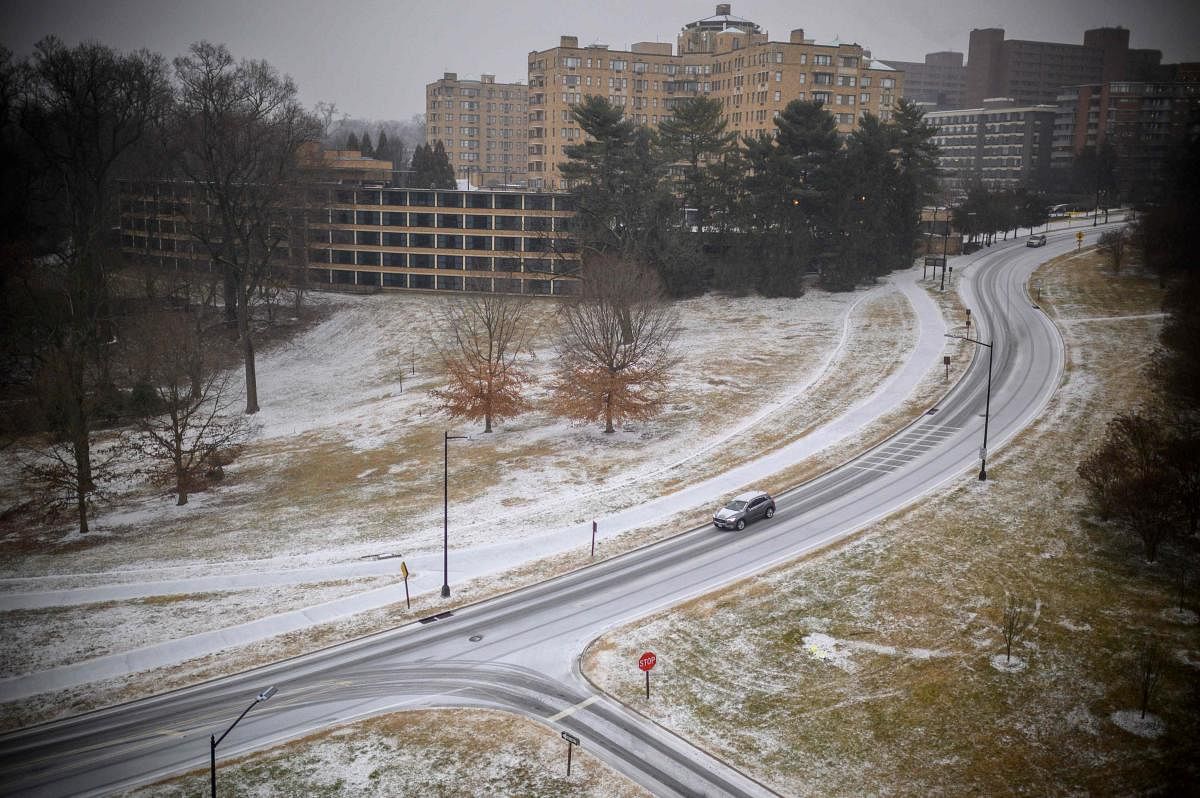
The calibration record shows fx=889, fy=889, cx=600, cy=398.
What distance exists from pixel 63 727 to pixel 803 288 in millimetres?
84536

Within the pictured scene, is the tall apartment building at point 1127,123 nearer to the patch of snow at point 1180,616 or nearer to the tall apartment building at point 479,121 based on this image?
the tall apartment building at point 479,121

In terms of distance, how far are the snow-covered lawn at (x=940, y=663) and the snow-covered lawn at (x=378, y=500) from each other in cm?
917

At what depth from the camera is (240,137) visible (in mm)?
78188

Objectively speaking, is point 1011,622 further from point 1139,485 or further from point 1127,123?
point 1127,123

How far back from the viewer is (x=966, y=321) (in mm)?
81188

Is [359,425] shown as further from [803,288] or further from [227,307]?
[803,288]

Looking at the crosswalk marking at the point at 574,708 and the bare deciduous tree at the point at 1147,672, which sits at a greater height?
the bare deciduous tree at the point at 1147,672

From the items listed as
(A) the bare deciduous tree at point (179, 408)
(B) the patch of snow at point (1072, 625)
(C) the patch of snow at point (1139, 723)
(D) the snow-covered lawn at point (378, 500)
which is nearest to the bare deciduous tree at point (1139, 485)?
(B) the patch of snow at point (1072, 625)

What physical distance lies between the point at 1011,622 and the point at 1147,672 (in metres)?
5.12

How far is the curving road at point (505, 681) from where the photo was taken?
1064 inches

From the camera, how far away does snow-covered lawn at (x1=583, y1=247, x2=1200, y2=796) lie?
27.5m

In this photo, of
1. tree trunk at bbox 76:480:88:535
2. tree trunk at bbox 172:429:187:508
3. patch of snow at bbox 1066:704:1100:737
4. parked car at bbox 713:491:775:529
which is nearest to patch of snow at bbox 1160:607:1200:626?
patch of snow at bbox 1066:704:1100:737

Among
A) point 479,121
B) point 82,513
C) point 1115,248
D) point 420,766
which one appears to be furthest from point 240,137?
point 479,121

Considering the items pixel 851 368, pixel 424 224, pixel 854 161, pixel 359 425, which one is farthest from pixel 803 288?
pixel 359 425
